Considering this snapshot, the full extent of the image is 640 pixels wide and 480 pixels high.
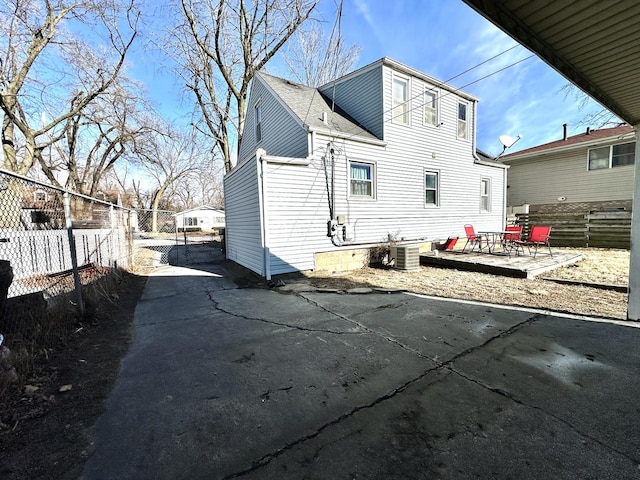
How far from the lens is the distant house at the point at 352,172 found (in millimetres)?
7414

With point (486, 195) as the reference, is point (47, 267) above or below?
below

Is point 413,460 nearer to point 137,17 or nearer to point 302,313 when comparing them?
point 302,313

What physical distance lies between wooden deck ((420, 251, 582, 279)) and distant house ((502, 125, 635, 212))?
5523 mm

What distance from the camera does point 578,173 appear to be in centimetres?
1384

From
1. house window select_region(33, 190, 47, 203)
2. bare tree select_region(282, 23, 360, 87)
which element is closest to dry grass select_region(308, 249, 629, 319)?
house window select_region(33, 190, 47, 203)

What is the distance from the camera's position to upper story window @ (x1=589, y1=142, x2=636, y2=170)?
40.9 ft

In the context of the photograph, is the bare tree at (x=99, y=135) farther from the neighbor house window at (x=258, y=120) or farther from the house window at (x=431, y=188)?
the house window at (x=431, y=188)

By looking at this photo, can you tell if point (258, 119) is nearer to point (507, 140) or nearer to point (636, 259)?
point (636, 259)

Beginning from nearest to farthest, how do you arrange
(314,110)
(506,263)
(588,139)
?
(506,263) → (314,110) → (588,139)

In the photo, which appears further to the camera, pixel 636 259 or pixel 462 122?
pixel 462 122

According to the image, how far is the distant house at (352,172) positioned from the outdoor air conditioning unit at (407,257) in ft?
3.17

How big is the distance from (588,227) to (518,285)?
28.5ft

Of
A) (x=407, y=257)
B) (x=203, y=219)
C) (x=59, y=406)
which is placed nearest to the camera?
(x=59, y=406)

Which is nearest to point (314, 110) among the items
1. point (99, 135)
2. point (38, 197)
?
point (38, 197)
